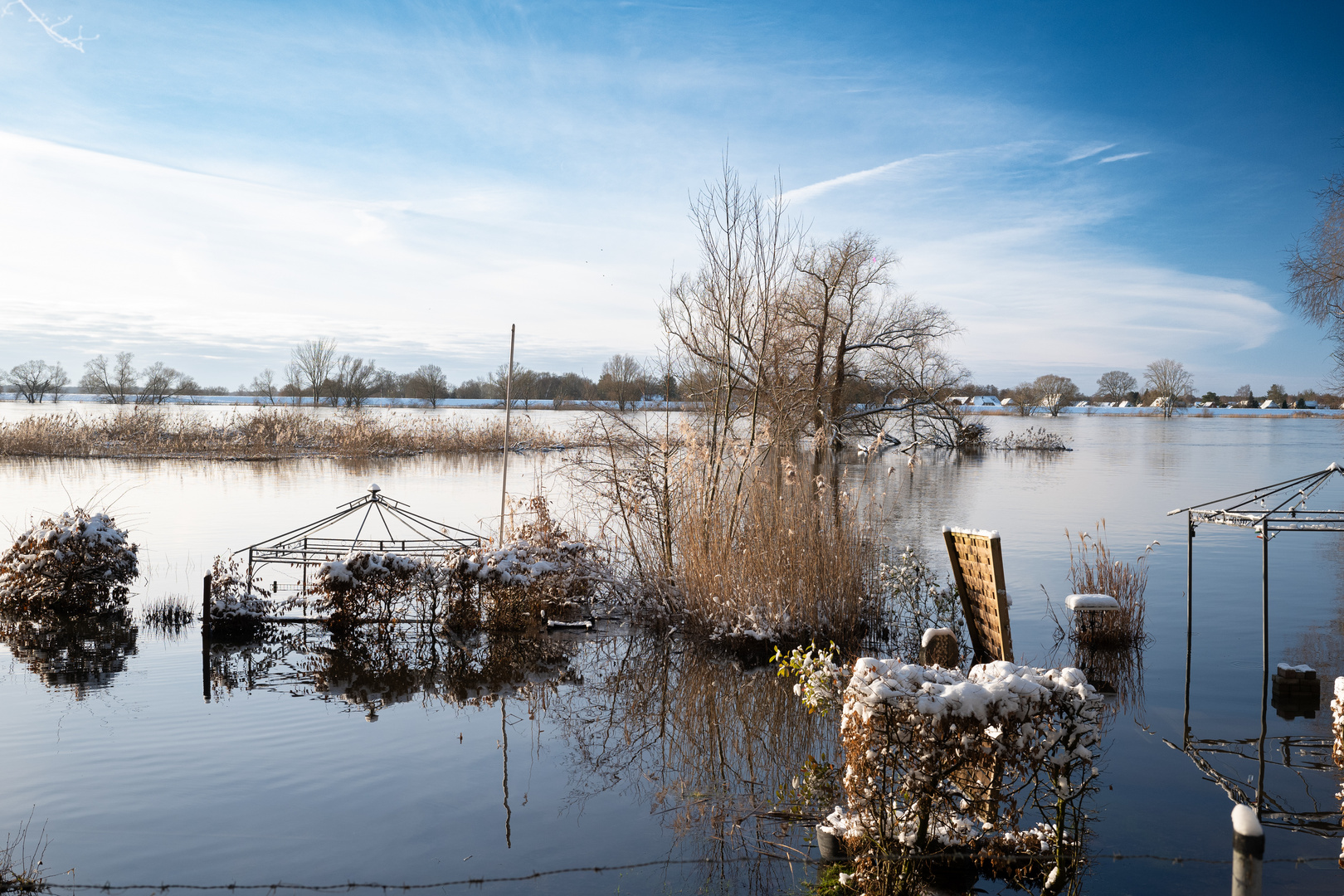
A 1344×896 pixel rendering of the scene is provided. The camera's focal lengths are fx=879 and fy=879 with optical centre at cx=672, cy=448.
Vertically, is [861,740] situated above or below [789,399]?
below

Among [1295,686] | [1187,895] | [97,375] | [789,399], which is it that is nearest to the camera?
[1187,895]

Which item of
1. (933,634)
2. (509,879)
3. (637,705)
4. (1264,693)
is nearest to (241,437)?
(637,705)

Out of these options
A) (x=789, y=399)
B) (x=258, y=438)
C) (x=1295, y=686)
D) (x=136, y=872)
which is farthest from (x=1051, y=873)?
(x=258, y=438)

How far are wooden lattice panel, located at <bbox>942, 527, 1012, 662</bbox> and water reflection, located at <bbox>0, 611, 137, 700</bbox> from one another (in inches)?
295

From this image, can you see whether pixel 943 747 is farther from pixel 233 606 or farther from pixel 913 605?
pixel 233 606

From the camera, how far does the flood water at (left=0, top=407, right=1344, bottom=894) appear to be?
15.1 ft

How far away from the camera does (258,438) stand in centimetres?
3294

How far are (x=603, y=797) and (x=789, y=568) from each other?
4.01 m

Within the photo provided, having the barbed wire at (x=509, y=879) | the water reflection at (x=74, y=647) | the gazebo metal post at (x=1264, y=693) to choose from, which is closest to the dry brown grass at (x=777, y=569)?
the gazebo metal post at (x=1264, y=693)

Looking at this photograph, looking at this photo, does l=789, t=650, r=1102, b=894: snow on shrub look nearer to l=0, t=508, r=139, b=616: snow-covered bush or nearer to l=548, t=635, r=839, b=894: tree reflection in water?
l=548, t=635, r=839, b=894: tree reflection in water

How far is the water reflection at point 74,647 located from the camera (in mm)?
7723

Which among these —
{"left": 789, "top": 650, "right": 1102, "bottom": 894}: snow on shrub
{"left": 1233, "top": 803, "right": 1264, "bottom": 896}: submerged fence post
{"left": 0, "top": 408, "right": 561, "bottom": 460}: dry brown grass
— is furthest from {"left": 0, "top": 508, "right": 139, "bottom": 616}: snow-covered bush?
{"left": 0, "top": 408, "right": 561, "bottom": 460}: dry brown grass

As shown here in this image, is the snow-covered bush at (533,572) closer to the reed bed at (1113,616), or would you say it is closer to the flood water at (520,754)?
the flood water at (520,754)

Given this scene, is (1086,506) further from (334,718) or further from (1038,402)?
(1038,402)
